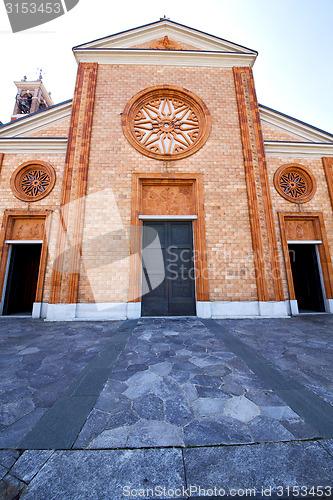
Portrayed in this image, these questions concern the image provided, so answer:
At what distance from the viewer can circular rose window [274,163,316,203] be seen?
25.6 feet

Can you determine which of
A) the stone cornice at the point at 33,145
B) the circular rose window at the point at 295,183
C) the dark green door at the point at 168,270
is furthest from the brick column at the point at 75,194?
the circular rose window at the point at 295,183

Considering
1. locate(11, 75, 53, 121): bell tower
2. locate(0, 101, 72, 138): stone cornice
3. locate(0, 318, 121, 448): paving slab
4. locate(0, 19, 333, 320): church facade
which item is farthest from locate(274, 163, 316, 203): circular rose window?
locate(11, 75, 53, 121): bell tower

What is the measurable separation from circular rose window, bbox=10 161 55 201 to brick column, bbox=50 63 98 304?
1402mm

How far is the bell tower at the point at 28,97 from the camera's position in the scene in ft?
73.2

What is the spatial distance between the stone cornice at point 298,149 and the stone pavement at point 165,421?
754 centimetres

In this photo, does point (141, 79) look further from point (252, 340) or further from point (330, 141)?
point (252, 340)

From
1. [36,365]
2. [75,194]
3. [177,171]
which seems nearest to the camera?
[36,365]

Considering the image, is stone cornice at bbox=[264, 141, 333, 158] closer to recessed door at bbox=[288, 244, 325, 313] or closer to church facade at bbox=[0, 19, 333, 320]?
church facade at bbox=[0, 19, 333, 320]

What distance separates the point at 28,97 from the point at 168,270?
2942 cm

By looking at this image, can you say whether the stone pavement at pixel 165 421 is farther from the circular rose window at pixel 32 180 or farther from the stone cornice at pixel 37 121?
the stone cornice at pixel 37 121

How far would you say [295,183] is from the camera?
7992 millimetres

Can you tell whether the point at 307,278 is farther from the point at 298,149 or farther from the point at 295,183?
the point at 298,149

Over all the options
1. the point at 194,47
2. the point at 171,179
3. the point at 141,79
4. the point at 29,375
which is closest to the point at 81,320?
the point at 29,375

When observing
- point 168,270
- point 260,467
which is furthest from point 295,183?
point 260,467
